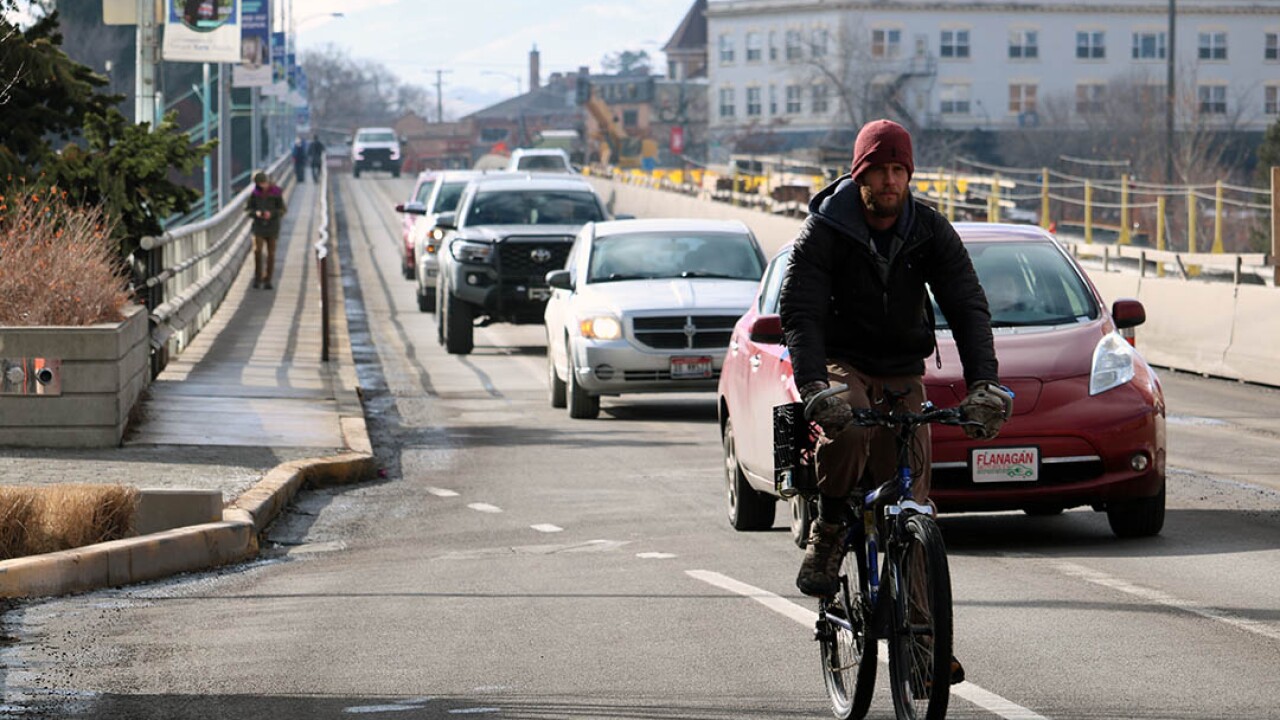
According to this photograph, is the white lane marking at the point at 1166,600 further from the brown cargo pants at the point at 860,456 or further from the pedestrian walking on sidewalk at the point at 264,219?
the pedestrian walking on sidewalk at the point at 264,219

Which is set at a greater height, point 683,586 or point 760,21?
point 760,21

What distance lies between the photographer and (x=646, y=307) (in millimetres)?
18719

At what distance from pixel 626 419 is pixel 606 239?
2.24 m

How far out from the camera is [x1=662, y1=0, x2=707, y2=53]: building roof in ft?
591

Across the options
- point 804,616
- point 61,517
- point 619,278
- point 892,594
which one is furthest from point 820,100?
point 892,594

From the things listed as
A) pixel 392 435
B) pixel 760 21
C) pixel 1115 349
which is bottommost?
pixel 392 435

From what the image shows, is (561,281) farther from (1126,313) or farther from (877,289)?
(877,289)

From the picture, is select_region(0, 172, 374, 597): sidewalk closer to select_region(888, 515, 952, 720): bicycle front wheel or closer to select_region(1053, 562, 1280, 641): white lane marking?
select_region(1053, 562, 1280, 641): white lane marking

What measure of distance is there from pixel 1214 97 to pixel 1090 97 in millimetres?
6908

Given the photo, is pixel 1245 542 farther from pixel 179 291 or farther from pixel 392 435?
pixel 179 291

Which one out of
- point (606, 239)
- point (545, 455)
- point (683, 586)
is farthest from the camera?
point (606, 239)

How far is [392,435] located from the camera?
59.3 feet

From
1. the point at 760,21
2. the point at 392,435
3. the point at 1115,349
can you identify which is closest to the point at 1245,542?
the point at 1115,349

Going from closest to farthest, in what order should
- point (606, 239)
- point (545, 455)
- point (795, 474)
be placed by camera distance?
point (795, 474), point (545, 455), point (606, 239)
